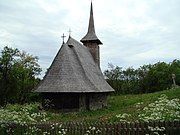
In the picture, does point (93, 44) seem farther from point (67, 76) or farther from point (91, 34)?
point (67, 76)

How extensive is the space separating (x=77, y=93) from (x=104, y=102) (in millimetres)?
8202

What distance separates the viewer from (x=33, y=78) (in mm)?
37469

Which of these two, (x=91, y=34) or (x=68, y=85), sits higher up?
(x=91, y=34)

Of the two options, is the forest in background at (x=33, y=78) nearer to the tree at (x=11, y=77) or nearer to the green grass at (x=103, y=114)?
the tree at (x=11, y=77)

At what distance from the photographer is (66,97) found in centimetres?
1973

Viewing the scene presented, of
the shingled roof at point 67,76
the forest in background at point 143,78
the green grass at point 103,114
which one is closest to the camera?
the green grass at point 103,114

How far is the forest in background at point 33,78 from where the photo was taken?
2986cm

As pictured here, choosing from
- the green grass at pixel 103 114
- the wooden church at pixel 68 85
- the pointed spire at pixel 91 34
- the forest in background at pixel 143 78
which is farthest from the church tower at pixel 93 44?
the forest in background at pixel 143 78

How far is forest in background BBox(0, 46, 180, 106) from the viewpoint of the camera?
2986cm

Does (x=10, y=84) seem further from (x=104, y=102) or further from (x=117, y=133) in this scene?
(x=117, y=133)

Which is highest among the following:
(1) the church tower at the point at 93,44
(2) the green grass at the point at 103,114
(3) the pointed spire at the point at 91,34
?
(3) the pointed spire at the point at 91,34

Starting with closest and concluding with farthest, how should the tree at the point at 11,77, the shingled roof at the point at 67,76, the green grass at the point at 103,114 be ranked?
1. the green grass at the point at 103,114
2. the shingled roof at the point at 67,76
3. the tree at the point at 11,77

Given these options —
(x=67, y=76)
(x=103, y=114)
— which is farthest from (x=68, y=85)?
(x=103, y=114)

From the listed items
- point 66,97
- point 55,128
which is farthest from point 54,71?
point 55,128
